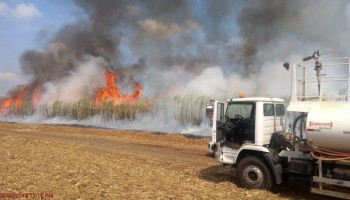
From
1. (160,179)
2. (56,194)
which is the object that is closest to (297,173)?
(160,179)

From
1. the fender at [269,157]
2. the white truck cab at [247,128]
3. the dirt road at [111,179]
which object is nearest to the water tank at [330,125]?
the fender at [269,157]

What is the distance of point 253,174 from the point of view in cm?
1021

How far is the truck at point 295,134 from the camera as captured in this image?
8.49m

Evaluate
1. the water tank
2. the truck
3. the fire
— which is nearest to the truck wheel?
the truck

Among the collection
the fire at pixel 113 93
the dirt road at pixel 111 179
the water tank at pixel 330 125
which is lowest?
the dirt road at pixel 111 179

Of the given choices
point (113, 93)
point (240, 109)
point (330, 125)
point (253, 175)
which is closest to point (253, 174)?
point (253, 175)

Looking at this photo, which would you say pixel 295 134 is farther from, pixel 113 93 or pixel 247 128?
pixel 113 93

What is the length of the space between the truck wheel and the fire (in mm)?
32020

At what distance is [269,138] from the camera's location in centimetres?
1047

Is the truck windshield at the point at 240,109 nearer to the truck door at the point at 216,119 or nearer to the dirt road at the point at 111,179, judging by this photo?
the truck door at the point at 216,119

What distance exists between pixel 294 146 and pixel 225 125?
215cm

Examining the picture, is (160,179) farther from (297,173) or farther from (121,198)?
(297,173)

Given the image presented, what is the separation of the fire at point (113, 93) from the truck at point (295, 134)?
31.4 meters

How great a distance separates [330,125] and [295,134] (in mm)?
1505
